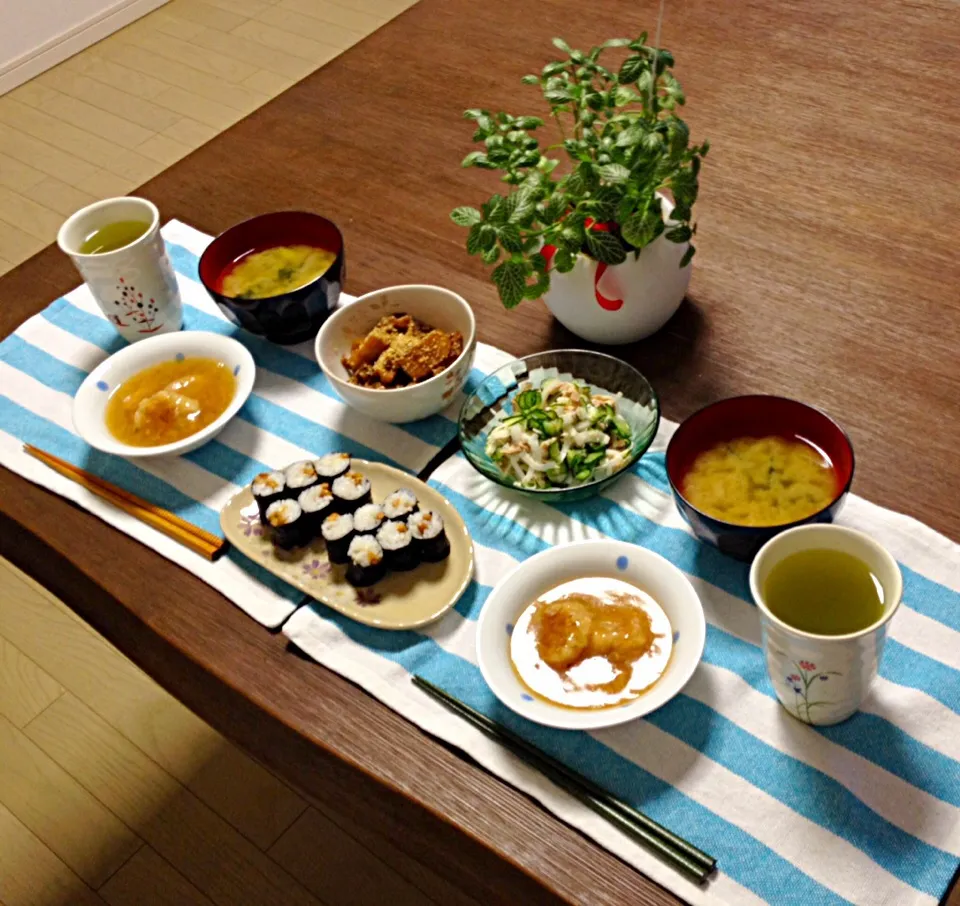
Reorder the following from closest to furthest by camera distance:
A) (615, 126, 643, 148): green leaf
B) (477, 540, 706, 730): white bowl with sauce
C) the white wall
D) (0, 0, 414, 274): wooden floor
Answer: (477, 540, 706, 730): white bowl with sauce < (615, 126, 643, 148): green leaf < (0, 0, 414, 274): wooden floor < the white wall

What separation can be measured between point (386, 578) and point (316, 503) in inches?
4.5

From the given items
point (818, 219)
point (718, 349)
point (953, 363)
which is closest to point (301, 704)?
point (718, 349)

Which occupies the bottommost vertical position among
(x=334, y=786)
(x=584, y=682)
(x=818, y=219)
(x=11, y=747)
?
(x=11, y=747)

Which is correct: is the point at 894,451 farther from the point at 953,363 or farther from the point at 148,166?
the point at 148,166

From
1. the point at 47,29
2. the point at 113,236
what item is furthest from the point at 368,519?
the point at 47,29

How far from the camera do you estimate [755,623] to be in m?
1.00

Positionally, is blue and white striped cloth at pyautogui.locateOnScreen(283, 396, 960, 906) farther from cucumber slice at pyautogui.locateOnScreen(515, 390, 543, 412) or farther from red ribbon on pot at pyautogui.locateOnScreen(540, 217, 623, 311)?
red ribbon on pot at pyautogui.locateOnScreen(540, 217, 623, 311)

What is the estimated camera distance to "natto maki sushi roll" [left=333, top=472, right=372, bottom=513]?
1.12 m

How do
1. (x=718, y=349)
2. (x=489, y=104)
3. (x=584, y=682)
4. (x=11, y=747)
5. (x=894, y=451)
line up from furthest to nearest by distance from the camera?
1. (x=11, y=747)
2. (x=489, y=104)
3. (x=718, y=349)
4. (x=894, y=451)
5. (x=584, y=682)

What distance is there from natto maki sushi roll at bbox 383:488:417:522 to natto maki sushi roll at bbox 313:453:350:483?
0.06 metres

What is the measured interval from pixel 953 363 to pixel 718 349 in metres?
0.27

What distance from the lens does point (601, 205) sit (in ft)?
3.55

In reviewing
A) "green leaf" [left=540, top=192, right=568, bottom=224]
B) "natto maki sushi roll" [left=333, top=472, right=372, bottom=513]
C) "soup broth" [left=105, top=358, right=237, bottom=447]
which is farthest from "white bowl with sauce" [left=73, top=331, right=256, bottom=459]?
"green leaf" [left=540, top=192, right=568, bottom=224]

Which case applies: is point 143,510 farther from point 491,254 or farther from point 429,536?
point 491,254
